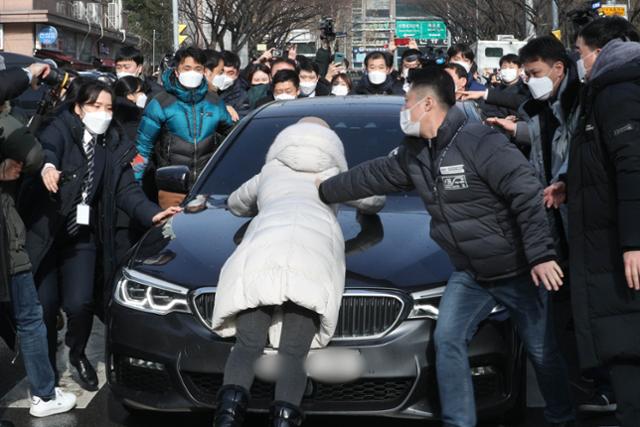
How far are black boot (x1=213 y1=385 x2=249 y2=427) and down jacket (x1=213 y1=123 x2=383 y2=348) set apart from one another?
0.31 metres

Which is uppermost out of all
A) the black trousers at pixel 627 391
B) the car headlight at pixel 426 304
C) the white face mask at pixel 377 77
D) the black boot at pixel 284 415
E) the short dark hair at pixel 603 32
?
the short dark hair at pixel 603 32

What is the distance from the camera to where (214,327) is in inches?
184

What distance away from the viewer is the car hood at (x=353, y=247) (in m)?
4.92

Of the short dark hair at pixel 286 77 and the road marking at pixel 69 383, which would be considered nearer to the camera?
the road marking at pixel 69 383

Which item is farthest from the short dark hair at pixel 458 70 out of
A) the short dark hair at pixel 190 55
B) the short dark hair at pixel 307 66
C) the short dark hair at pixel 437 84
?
the short dark hair at pixel 437 84

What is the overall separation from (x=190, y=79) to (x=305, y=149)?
129 inches

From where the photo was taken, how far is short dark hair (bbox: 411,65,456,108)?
4801mm

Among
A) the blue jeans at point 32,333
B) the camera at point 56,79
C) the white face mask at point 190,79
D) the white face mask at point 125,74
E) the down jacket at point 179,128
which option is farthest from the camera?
the white face mask at point 125,74

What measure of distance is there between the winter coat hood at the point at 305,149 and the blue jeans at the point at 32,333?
137 cm

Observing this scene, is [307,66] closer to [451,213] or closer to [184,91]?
[184,91]

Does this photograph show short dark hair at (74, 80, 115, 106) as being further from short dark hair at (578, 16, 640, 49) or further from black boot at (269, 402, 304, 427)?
short dark hair at (578, 16, 640, 49)

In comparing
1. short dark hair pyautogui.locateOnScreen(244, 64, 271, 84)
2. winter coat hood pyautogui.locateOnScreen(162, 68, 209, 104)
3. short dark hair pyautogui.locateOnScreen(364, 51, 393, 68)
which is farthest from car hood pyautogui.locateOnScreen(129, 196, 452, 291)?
short dark hair pyautogui.locateOnScreen(244, 64, 271, 84)

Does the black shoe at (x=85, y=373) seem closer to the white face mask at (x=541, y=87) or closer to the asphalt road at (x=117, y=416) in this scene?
the asphalt road at (x=117, y=416)

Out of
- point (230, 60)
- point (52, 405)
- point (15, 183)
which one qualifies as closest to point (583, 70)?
point (15, 183)
